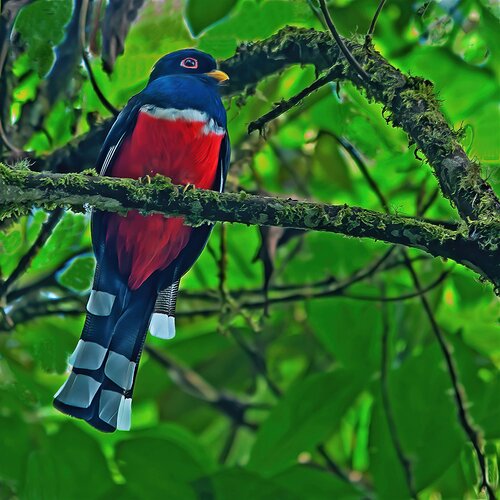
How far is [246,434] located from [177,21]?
2.17 m

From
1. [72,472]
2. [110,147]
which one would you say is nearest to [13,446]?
[72,472]

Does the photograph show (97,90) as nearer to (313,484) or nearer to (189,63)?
(189,63)

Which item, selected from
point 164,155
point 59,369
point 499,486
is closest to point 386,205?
point 164,155

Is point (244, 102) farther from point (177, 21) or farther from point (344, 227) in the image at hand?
point (344, 227)

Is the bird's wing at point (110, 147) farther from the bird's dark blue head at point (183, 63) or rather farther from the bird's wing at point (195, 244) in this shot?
the bird's wing at point (195, 244)

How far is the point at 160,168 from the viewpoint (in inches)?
118

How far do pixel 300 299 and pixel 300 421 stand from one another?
2.42ft

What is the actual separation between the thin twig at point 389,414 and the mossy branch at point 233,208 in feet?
3.96

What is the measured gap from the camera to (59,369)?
3176 millimetres

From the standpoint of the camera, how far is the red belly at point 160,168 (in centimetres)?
298

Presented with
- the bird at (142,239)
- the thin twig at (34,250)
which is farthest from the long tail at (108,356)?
the thin twig at (34,250)

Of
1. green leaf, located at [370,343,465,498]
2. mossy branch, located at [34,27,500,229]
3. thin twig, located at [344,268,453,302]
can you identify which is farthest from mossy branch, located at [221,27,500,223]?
green leaf, located at [370,343,465,498]

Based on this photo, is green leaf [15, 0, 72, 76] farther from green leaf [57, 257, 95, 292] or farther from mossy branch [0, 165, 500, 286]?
mossy branch [0, 165, 500, 286]

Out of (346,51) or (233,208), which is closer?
(233,208)
